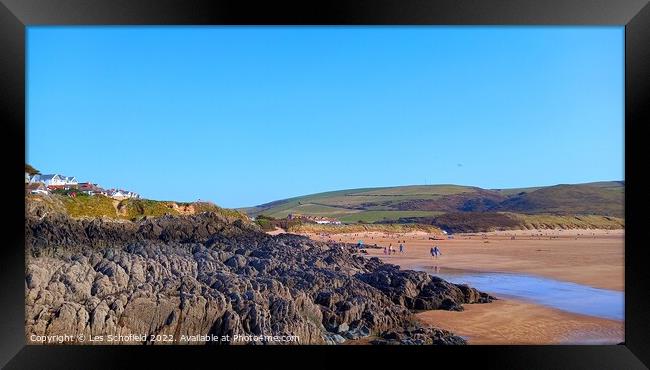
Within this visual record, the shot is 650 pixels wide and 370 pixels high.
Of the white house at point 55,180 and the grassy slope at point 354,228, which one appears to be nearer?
the white house at point 55,180

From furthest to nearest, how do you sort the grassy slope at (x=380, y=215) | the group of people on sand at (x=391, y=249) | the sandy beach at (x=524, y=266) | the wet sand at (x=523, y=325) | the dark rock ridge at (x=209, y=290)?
the group of people on sand at (x=391, y=249) → the grassy slope at (x=380, y=215) → the sandy beach at (x=524, y=266) → the wet sand at (x=523, y=325) → the dark rock ridge at (x=209, y=290)

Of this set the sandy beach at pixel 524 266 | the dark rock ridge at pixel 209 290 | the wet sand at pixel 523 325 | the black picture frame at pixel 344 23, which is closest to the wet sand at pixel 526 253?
the sandy beach at pixel 524 266

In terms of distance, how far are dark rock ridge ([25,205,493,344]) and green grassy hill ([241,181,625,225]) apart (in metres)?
1.19

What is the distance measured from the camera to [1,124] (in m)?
3.71

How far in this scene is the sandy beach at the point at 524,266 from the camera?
5.29 m

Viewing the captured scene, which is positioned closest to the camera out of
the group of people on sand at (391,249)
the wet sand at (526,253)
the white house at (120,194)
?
the white house at (120,194)

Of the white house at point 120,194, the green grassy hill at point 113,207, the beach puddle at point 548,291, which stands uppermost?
the white house at point 120,194

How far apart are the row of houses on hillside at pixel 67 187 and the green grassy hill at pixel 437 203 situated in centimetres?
224

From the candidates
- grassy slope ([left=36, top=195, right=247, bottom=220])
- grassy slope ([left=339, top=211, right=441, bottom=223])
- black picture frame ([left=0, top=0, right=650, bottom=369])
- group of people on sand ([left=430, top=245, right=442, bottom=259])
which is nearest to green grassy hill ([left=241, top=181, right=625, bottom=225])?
grassy slope ([left=339, top=211, right=441, bottom=223])

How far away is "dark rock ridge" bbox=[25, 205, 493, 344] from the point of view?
4.51 m

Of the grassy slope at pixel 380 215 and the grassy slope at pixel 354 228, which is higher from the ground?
the grassy slope at pixel 380 215

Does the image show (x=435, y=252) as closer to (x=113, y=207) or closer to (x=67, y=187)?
(x=113, y=207)

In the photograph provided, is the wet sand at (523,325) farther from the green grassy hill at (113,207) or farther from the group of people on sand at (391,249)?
the green grassy hill at (113,207)

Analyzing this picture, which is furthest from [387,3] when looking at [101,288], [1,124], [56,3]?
[101,288]
